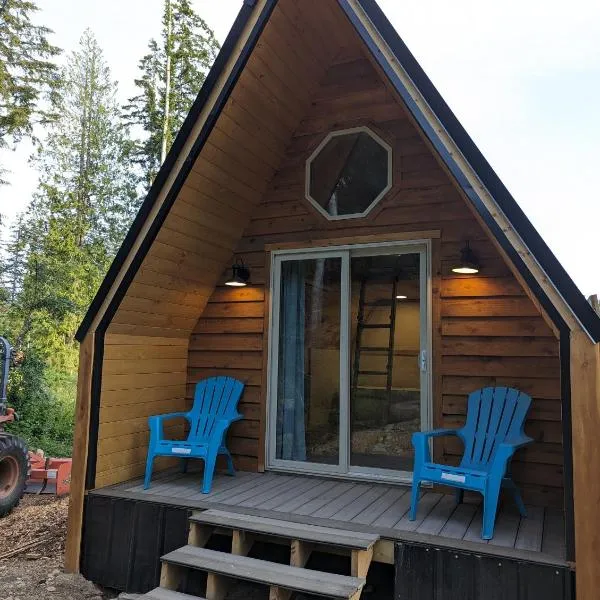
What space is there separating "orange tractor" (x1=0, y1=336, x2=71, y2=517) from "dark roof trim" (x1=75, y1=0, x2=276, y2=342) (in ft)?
6.59

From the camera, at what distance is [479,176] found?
8.56ft

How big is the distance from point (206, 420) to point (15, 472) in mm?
2121

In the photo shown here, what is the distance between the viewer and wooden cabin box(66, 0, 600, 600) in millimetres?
2584

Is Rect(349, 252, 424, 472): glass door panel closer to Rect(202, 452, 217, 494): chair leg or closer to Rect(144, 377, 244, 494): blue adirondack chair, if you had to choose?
Rect(144, 377, 244, 494): blue adirondack chair

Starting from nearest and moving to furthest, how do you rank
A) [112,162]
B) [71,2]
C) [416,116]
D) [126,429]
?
[416,116] → [126,429] → [71,2] → [112,162]

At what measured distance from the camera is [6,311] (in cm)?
1030

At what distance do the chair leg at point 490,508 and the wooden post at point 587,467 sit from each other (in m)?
0.46

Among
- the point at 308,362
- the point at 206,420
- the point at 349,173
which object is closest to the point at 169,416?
the point at 206,420

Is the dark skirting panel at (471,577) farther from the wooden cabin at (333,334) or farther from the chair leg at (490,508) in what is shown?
the chair leg at (490,508)

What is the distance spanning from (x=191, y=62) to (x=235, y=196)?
1197 centimetres

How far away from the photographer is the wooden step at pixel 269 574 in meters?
2.44

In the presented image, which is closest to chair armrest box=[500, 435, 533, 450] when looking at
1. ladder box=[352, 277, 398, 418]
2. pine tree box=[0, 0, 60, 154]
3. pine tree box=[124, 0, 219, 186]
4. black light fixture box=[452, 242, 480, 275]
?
ladder box=[352, 277, 398, 418]

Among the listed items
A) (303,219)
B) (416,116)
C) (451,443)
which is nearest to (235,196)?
(303,219)

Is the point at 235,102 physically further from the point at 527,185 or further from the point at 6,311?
the point at 527,185
